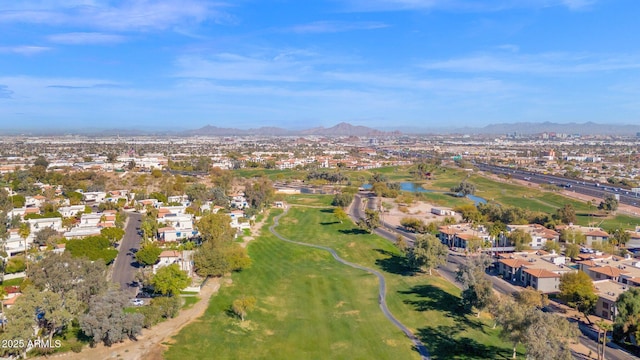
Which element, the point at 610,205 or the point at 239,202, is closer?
the point at 610,205

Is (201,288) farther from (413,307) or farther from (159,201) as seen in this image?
(159,201)

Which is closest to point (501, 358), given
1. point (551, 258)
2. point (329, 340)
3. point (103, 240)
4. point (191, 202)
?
point (329, 340)

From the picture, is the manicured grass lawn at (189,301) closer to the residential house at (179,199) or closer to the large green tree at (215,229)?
the large green tree at (215,229)

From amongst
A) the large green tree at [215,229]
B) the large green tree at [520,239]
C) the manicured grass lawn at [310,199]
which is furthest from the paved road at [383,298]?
the manicured grass lawn at [310,199]

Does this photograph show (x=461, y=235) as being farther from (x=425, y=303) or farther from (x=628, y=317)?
(x=628, y=317)

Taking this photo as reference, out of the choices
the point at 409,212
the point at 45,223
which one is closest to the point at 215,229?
the point at 45,223
